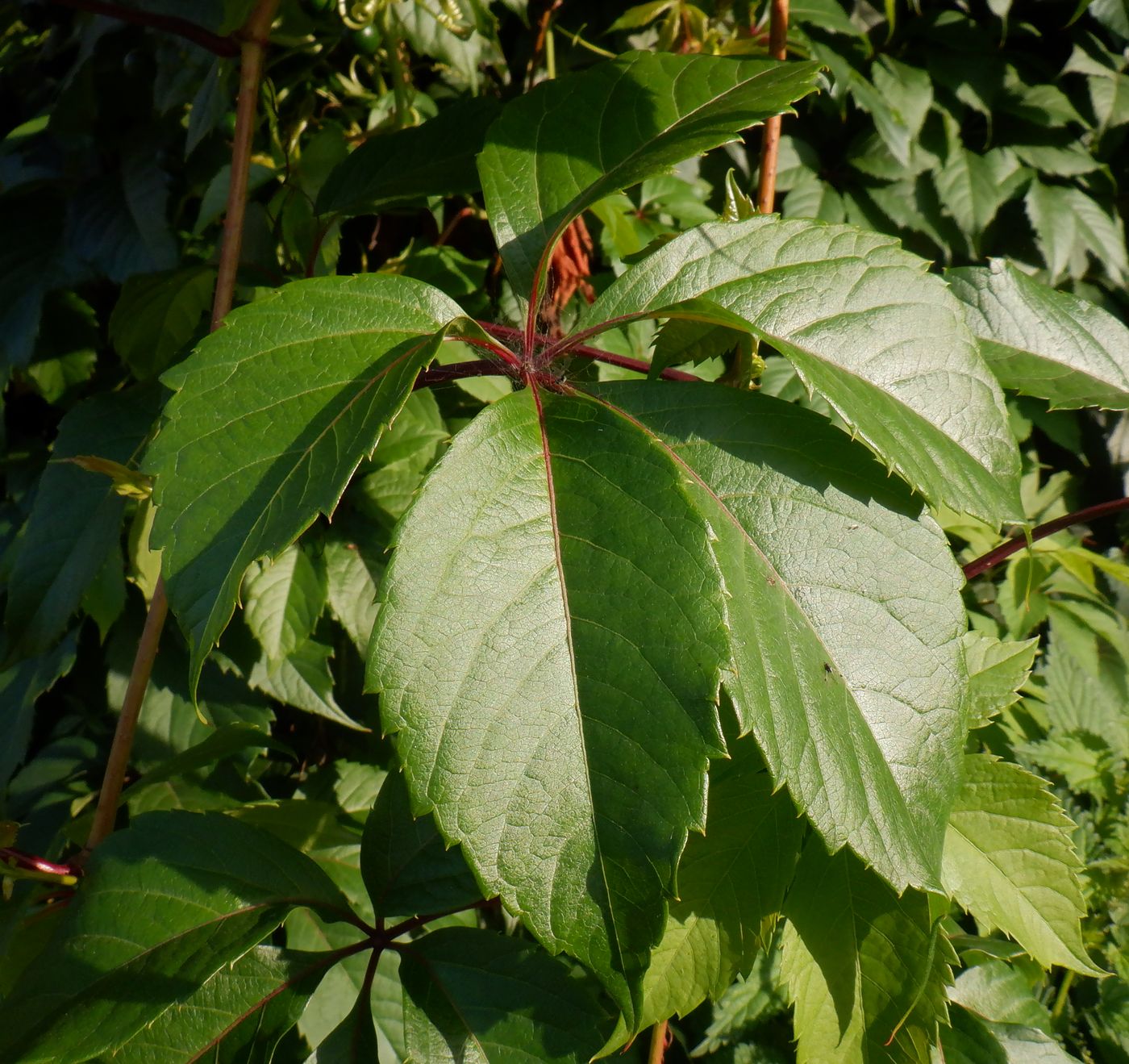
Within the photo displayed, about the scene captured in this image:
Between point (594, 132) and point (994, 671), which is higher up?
point (594, 132)

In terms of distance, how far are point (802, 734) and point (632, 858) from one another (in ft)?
0.46

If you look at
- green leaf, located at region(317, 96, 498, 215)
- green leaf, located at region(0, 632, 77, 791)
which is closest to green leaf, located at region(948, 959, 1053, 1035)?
green leaf, located at region(317, 96, 498, 215)

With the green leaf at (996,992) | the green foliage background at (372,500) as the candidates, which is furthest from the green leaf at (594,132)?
the green leaf at (996,992)

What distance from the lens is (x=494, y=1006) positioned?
0.71 meters

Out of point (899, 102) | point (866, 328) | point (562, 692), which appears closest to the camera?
point (562, 692)

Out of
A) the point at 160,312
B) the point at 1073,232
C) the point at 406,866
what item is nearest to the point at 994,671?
the point at 406,866

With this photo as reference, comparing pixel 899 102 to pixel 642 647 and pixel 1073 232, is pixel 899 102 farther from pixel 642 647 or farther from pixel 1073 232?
pixel 642 647

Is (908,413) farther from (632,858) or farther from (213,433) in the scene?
(213,433)

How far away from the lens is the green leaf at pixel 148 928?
0.67 meters

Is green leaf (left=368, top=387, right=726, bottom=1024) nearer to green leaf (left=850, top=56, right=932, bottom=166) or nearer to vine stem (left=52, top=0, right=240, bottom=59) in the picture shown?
vine stem (left=52, top=0, right=240, bottom=59)

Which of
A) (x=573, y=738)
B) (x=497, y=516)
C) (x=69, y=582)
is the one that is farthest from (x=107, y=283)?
(x=573, y=738)

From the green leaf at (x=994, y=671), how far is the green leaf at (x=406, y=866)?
0.49 metres

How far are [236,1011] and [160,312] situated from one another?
800 millimetres

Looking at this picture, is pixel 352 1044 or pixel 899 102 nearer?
pixel 352 1044
